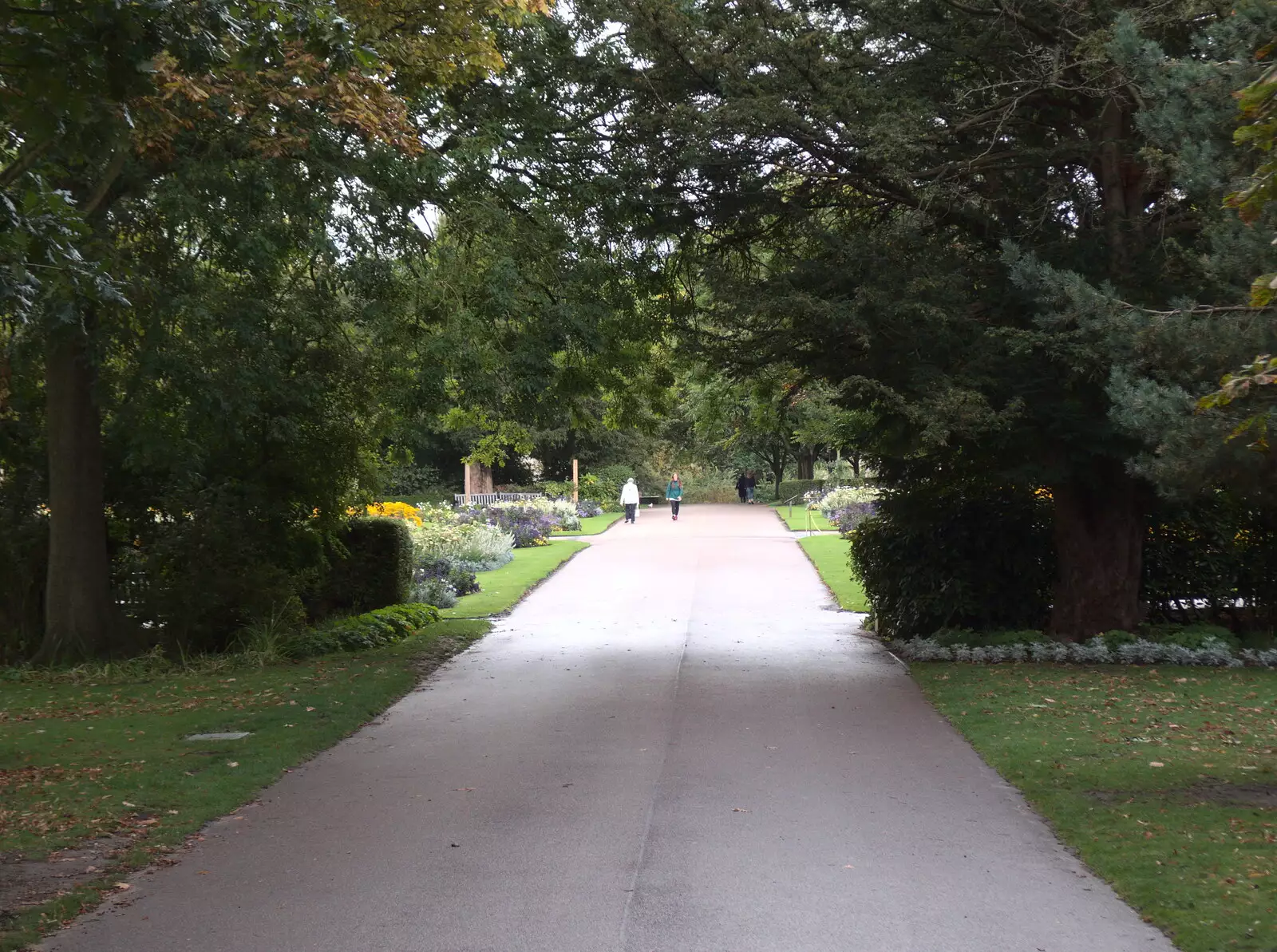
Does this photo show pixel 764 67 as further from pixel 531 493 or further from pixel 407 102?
pixel 531 493

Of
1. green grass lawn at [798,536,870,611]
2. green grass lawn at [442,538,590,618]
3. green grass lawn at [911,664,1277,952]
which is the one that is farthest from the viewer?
green grass lawn at [798,536,870,611]

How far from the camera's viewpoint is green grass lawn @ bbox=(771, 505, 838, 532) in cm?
3928

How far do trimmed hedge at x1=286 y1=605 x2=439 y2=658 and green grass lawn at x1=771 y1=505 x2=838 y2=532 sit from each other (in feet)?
70.9

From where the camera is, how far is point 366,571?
1903cm

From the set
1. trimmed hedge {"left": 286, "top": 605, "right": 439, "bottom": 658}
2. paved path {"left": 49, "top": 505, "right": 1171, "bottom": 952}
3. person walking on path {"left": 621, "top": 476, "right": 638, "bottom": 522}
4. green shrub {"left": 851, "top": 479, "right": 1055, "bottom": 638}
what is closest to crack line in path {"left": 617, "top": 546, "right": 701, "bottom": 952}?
paved path {"left": 49, "top": 505, "right": 1171, "bottom": 952}

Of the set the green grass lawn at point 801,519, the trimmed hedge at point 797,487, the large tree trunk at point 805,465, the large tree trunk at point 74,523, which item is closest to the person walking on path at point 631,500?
the green grass lawn at point 801,519

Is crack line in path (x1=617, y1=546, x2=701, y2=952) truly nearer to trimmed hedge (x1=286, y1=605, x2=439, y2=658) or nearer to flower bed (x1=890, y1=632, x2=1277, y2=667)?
flower bed (x1=890, y1=632, x2=1277, y2=667)

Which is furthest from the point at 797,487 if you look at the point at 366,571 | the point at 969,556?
the point at 969,556

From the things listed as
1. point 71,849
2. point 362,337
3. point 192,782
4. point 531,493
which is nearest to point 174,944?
point 71,849

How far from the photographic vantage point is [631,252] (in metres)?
14.7

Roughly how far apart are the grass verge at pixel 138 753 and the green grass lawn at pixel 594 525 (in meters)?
22.7

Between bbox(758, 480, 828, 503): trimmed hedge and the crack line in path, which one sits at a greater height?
bbox(758, 480, 828, 503): trimmed hedge

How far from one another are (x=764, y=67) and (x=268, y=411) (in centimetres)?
708

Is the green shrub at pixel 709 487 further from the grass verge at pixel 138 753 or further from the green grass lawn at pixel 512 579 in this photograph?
the grass verge at pixel 138 753
